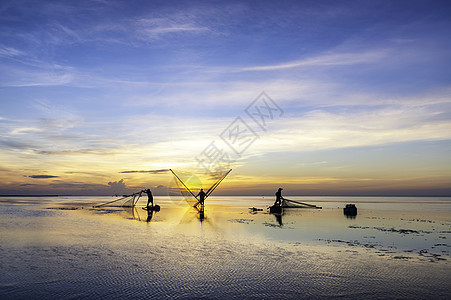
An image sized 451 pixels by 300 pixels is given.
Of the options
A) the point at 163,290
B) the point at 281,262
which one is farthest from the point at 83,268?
the point at 281,262

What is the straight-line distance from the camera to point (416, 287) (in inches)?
481

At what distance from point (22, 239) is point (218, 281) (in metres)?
17.6

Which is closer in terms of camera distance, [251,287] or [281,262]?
[251,287]

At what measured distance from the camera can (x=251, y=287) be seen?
12055 millimetres

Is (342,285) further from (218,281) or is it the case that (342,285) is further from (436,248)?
(436,248)

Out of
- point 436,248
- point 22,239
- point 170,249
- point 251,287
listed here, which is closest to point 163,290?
point 251,287

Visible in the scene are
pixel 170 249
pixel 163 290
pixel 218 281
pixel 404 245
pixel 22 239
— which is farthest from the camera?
pixel 22 239

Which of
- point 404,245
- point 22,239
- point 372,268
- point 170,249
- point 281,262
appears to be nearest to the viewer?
point 372,268

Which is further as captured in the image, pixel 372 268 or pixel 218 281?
pixel 372 268

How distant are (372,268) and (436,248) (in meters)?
8.58

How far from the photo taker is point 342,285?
1230 centimetres

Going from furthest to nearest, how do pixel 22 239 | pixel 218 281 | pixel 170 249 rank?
pixel 22 239
pixel 170 249
pixel 218 281

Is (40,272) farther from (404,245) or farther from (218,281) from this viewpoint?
(404,245)

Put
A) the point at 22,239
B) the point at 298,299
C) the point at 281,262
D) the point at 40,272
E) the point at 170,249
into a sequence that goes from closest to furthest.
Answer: the point at 298,299
the point at 40,272
the point at 281,262
the point at 170,249
the point at 22,239
